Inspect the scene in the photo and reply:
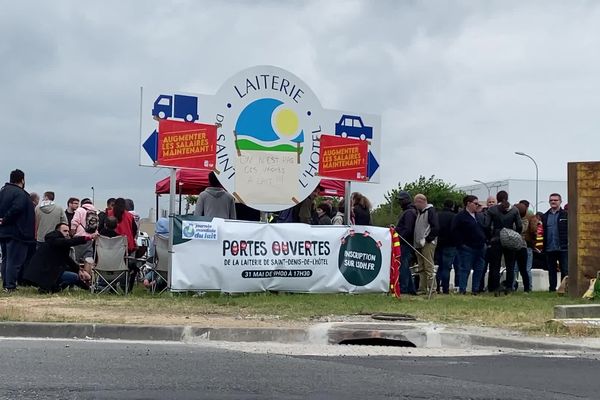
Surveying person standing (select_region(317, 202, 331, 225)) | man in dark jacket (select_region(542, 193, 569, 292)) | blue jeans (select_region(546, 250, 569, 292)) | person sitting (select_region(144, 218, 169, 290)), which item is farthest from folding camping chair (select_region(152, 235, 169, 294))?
blue jeans (select_region(546, 250, 569, 292))

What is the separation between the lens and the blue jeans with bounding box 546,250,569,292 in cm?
1695

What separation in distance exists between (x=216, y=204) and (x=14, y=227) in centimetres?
345

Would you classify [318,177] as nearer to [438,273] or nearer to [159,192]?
[438,273]

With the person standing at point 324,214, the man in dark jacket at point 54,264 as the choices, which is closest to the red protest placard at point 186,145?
the man in dark jacket at point 54,264

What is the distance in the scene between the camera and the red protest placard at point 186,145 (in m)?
14.4

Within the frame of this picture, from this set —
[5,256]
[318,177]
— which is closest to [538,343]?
[318,177]

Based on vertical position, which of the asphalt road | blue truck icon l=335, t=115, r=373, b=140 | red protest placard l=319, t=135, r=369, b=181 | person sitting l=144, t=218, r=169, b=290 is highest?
blue truck icon l=335, t=115, r=373, b=140

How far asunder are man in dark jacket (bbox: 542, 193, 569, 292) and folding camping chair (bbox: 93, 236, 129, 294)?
26.7 ft

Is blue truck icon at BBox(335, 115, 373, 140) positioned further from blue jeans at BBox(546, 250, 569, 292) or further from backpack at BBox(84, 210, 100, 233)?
backpack at BBox(84, 210, 100, 233)

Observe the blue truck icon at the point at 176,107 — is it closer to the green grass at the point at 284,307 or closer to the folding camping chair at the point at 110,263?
the folding camping chair at the point at 110,263

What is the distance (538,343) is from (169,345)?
4098 millimetres

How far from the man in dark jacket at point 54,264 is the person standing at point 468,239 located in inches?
270

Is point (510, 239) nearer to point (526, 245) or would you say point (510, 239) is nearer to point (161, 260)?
point (526, 245)

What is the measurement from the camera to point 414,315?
11.6 m
